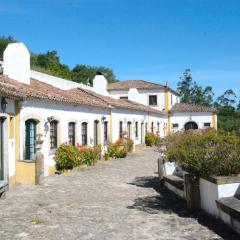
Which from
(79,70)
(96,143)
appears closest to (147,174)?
(96,143)

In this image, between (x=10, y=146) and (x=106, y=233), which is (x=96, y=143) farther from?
(x=106, y=233)

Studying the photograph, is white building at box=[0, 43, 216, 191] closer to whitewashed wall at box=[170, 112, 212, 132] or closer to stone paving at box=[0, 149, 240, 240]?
stone paving at box=[0, 149, 240, 240]

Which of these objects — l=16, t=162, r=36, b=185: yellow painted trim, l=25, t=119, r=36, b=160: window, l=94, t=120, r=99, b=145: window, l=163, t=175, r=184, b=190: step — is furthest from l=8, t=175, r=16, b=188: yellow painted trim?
l=94, t=120, r=99, b=145: window

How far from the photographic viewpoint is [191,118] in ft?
148

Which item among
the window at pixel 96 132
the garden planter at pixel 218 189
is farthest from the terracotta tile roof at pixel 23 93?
the garden planter at pixel 218 189

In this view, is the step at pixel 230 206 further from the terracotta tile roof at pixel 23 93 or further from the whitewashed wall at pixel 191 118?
the whitewashed wall at pixel 191 118

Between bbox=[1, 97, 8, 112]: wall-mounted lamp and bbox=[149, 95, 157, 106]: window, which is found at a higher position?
bbox=[149, 95, 157, 106]: window

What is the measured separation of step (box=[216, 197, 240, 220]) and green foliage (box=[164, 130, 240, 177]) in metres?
0.81

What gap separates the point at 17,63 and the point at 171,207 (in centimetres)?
1121

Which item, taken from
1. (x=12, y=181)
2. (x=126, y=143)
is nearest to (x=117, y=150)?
(x=126, y=143)

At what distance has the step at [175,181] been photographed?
449 inches

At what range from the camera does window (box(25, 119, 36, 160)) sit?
15805 mm

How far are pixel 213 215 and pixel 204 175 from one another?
0.90m

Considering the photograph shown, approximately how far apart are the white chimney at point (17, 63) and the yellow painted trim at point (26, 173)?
5.57 metres
